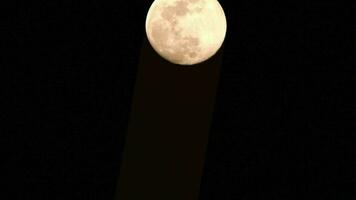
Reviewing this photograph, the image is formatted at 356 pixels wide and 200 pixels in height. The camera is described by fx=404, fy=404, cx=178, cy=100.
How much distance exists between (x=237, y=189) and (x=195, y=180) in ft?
0.85

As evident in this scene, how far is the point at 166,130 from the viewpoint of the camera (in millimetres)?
2021

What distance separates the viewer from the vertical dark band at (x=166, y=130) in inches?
78.3

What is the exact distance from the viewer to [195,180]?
6.62ft

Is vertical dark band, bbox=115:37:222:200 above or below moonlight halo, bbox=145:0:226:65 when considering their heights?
below

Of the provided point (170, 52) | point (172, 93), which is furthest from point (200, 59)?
point (172, 93)

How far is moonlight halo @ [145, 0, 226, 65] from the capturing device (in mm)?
1711

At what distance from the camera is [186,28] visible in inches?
67.0

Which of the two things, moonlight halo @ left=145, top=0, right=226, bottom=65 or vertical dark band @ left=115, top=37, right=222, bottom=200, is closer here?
moonlight halo @ left=145, top=0, right=226, bottom=65

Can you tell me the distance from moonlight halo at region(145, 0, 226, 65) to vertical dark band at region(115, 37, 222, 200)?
0.28 meters

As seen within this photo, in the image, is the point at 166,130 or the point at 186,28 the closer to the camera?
the point at 186,28

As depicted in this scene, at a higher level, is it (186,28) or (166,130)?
(186,28)

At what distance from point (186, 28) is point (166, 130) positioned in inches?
22.2

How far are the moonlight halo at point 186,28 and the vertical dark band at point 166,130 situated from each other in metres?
0.28

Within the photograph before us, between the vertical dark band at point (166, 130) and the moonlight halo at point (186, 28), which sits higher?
the moonlight halo at point (186, 28)
